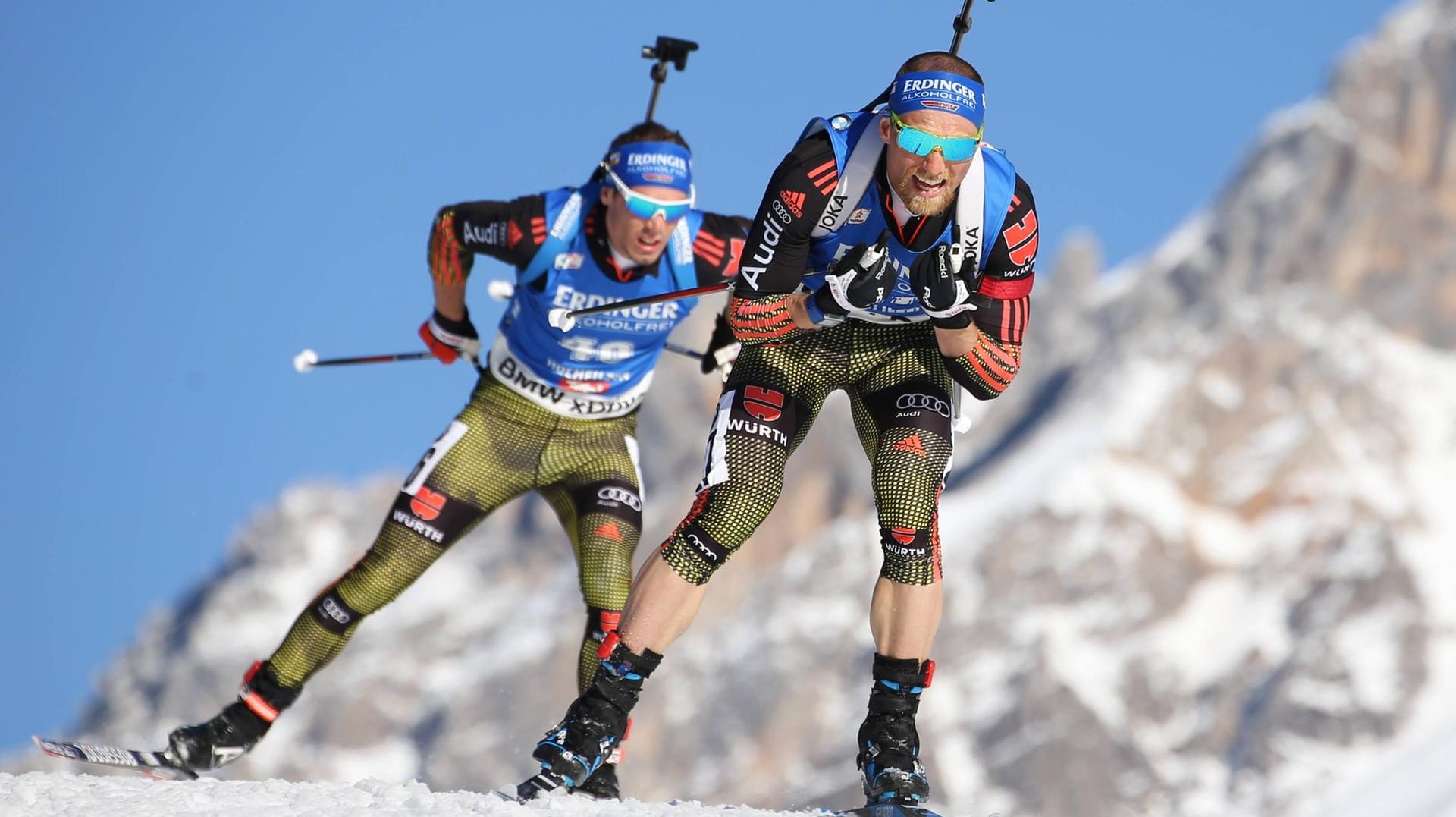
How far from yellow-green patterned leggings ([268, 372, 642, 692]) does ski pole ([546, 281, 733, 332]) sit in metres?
0.81

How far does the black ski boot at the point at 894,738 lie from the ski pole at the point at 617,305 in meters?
2.64

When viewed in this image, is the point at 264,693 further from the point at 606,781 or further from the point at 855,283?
the point at 855,283

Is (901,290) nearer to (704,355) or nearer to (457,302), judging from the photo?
(704,355)

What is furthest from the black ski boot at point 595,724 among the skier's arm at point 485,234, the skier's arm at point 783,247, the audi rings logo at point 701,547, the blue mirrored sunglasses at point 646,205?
the skier's arm at point 485,234

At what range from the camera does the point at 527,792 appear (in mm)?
8367

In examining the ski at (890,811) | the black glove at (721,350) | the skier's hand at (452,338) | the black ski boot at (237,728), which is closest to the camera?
the ski at (890,811)

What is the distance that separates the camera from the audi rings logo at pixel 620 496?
1145 centimetres

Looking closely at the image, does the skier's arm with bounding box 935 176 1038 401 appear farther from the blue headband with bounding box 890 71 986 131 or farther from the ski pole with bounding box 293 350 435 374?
the ski pole with bounding box 293 350 435 374

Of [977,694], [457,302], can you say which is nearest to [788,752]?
[977,694]

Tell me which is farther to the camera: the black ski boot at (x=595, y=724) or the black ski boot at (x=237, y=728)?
the black ski boot at (x=237, y=728)

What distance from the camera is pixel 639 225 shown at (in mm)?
11180

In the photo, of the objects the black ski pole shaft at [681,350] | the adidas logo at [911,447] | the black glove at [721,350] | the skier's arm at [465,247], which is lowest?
the adidas logo at [911,447]

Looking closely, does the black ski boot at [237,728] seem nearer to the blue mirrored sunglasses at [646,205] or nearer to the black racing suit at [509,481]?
the black racing suit at [509,481]

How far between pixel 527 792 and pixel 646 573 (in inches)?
44.5
